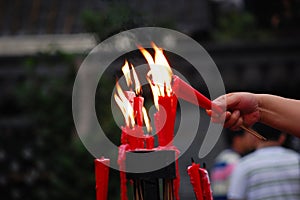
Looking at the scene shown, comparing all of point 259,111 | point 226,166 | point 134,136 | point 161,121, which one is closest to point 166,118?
point 161,121

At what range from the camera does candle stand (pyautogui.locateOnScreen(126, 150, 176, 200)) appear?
241cm

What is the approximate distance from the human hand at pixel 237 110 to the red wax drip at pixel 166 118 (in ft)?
0.69

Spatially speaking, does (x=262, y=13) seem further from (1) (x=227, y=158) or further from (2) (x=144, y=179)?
(2) (x=144, y=179)

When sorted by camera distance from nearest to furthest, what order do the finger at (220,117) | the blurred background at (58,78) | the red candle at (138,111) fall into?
1. the red candle at (138,111)
2. the finger at (220,117)
3. the blurred background at (58,78)

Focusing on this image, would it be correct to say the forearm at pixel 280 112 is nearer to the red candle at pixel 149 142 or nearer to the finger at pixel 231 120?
the finger at pixel 231 120

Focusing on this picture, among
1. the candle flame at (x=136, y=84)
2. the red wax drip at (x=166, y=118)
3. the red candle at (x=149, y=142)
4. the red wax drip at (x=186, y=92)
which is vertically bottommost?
the red candle at (x=149, y=142)

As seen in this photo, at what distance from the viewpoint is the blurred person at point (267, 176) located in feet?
16.5

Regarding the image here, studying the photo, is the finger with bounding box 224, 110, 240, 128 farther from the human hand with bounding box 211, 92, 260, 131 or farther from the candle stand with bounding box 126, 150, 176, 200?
the candle stand with bounding box 126, 150, 176, 200

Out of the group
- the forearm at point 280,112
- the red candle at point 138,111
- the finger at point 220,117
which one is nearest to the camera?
the red candle at point 138,111

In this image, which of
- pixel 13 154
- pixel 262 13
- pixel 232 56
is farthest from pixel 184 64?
pixel 262 13

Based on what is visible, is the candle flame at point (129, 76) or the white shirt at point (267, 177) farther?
the white shirt at point (267, 177)

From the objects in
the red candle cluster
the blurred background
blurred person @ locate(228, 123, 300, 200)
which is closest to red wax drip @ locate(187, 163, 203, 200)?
the red candle cluster

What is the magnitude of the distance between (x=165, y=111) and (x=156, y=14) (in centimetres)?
557

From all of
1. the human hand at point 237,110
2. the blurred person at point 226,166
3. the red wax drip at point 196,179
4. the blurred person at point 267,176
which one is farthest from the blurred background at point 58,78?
the red wax drip at point 196,179
